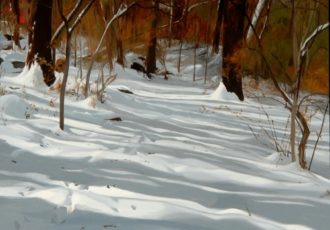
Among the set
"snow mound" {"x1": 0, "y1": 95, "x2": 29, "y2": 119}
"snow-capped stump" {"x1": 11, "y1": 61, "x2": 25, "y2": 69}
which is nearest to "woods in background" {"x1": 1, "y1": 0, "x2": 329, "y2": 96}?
"snow-capped stump" {"x1": 11, "y1": 61, "x2": 25, "y2": 69}

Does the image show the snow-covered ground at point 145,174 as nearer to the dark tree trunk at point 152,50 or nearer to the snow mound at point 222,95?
the snow mound at point 222,95

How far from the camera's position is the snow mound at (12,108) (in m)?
6.79

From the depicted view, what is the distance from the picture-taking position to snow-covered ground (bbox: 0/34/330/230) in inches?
130

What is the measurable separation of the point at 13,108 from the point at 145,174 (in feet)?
11.2

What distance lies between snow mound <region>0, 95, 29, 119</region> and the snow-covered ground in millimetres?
21

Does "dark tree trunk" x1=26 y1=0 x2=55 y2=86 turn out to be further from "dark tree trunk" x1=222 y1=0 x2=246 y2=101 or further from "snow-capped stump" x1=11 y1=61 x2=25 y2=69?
"dark tree trunk" x1=222 y1=0 x2=246 y2=101

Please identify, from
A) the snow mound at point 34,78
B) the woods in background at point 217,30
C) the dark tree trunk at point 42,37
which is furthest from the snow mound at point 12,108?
the dark tree trunk at point 42,37

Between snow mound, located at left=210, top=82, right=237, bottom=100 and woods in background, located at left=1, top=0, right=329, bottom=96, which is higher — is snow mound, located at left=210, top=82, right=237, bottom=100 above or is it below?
below

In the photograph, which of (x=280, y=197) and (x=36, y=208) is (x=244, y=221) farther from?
(x=36, y=208)

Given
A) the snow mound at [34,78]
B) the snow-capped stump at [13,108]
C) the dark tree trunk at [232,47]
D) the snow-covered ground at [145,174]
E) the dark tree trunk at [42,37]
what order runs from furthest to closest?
1. the dark tree trunk at [232,47]
2. the dark tree trunk at [42,37]
3. the snow mound at [34,78]
4. the snow-capped stump at [13,108]
5. the snow-covered ground at [145,174]

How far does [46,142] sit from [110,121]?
2.06 m

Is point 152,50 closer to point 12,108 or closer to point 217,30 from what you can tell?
point 217,30

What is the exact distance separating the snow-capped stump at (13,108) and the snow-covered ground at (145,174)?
0.02m

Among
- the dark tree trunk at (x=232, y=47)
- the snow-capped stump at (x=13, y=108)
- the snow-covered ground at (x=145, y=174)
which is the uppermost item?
the dark tree trunk at (x=232, y=47)
